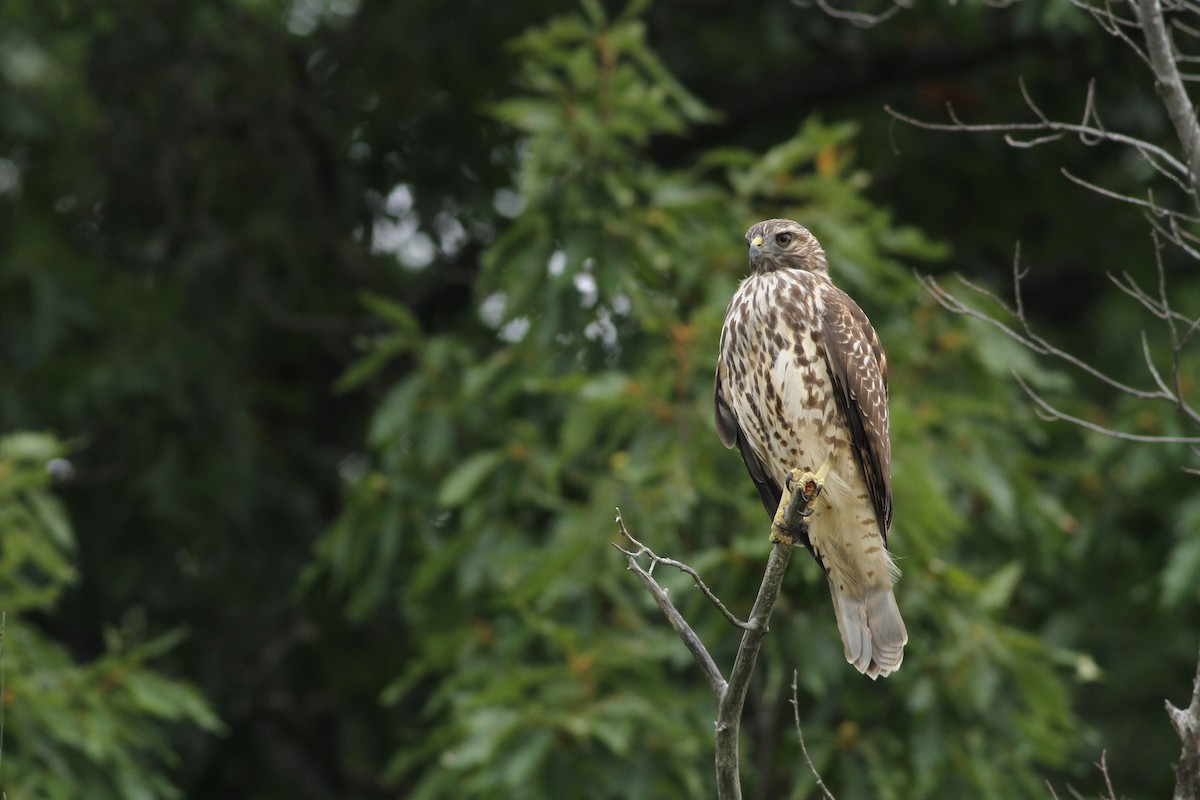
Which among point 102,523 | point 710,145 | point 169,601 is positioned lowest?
point 169,601

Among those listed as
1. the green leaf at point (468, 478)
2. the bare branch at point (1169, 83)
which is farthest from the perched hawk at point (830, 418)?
the green leaf at point (468, 478)

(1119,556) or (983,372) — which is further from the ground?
(983,372)

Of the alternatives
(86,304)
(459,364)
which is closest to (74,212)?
(86,304)

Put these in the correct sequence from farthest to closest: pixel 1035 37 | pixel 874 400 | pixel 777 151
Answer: pixel 1035 37 → pixel 777 151 → pixel 874 400

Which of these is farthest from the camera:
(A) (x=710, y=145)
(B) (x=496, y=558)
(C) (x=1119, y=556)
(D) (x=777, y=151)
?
(A) (x=710, y=145)

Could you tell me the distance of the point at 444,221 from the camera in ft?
28.1

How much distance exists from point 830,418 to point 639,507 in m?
1.63

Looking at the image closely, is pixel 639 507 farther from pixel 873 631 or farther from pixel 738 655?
pixel 738 655

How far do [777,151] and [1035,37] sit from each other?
215 cm

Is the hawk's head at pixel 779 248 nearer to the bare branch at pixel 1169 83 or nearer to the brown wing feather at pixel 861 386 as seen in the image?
the brown wing feather at pixel 861 386

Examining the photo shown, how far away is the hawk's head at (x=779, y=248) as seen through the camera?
14.2ft

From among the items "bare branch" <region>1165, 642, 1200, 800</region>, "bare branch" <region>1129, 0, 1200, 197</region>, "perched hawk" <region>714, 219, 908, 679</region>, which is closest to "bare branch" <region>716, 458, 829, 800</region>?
"bare branch" <region>1165, 642, 1200, 800</region>

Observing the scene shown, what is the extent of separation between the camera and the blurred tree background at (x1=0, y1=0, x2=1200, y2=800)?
18.6 feet

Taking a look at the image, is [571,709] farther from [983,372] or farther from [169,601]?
[169,601]
